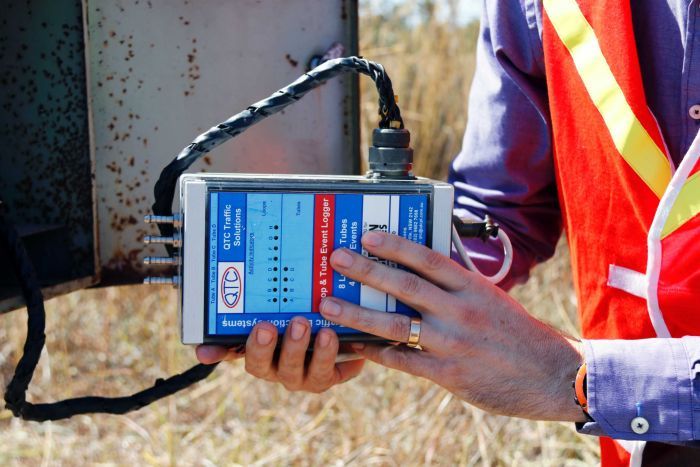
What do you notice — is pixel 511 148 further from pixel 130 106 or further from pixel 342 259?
pixel 130 106

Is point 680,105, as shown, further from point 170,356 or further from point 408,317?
point 170,356

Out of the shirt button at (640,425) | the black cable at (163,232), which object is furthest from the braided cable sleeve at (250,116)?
the shirt button at (640,425)

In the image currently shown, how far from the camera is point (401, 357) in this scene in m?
0.95

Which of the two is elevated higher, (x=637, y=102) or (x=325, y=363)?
(x=637, y=102)

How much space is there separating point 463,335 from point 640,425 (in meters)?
0.23

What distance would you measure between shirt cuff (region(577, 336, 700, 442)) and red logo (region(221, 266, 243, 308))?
399mm

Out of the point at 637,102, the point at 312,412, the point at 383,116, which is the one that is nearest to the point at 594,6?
the point at 637,102

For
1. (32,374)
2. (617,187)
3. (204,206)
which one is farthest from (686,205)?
(32,374)

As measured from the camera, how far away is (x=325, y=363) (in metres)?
0.95

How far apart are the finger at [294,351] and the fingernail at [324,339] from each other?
0.01 meters

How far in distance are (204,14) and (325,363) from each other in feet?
1.73

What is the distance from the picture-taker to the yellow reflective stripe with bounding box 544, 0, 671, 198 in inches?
39.8

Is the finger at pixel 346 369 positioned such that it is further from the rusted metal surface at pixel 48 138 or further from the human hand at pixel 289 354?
the rusted metal surface at pixel 48 138

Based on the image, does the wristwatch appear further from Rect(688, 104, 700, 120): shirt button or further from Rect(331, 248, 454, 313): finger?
Rect(688, 104, 700, 120): shirt button
